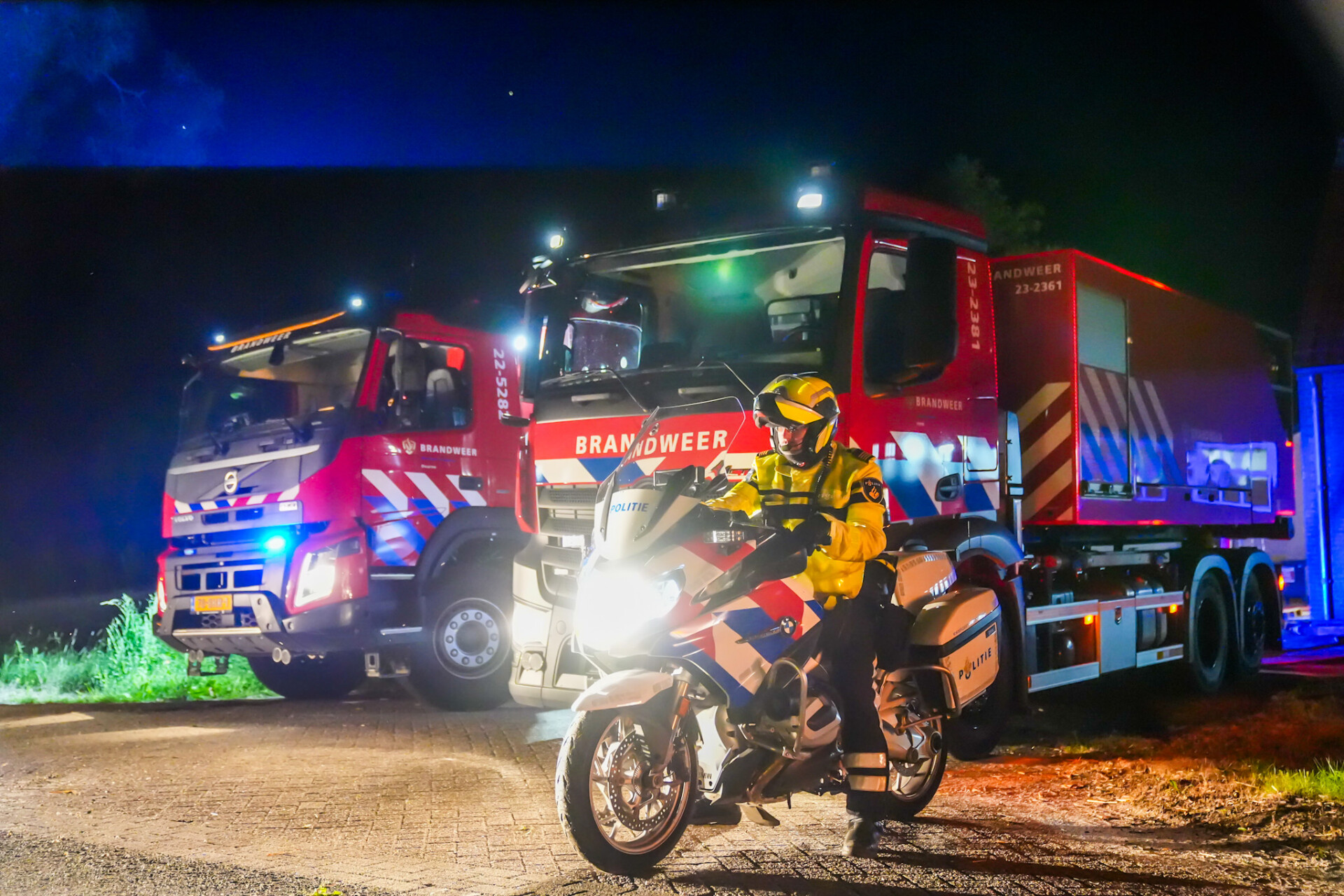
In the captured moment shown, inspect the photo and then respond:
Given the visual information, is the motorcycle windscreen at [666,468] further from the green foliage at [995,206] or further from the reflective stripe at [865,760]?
the green foliage at [995,206]

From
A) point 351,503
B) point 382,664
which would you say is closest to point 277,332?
point 351,503

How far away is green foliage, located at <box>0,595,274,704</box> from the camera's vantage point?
11.3 m

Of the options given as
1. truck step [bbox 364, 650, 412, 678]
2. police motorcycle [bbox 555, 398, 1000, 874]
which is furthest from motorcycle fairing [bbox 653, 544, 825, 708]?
truck step [bbox 364, 650, 412, 678]

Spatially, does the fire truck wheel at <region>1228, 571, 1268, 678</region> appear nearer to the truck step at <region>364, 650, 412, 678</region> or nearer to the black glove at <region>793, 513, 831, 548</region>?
the truck step at <region>364, 650, 412, 678</region>

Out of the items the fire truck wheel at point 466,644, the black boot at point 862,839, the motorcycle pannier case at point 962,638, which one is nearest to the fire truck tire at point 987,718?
the motorcycle pannier case at point 962,638

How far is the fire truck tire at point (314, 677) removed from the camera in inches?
430

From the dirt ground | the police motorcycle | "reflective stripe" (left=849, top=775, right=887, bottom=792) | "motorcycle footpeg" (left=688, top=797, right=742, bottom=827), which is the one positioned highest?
the police motorcycle

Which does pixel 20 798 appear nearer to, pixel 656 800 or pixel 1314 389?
pixel 656 800

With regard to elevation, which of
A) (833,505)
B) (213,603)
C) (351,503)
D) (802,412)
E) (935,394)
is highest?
(935,394)

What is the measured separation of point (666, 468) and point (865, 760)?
77.1 inches

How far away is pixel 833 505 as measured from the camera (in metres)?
5.20

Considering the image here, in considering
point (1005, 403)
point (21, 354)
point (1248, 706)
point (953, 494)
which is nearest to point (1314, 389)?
point (1248, 706)

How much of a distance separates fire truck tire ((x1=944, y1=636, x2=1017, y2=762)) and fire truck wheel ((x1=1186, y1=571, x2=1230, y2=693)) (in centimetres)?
347

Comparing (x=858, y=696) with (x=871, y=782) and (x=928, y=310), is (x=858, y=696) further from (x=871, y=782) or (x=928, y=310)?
(x=928, y=310)
